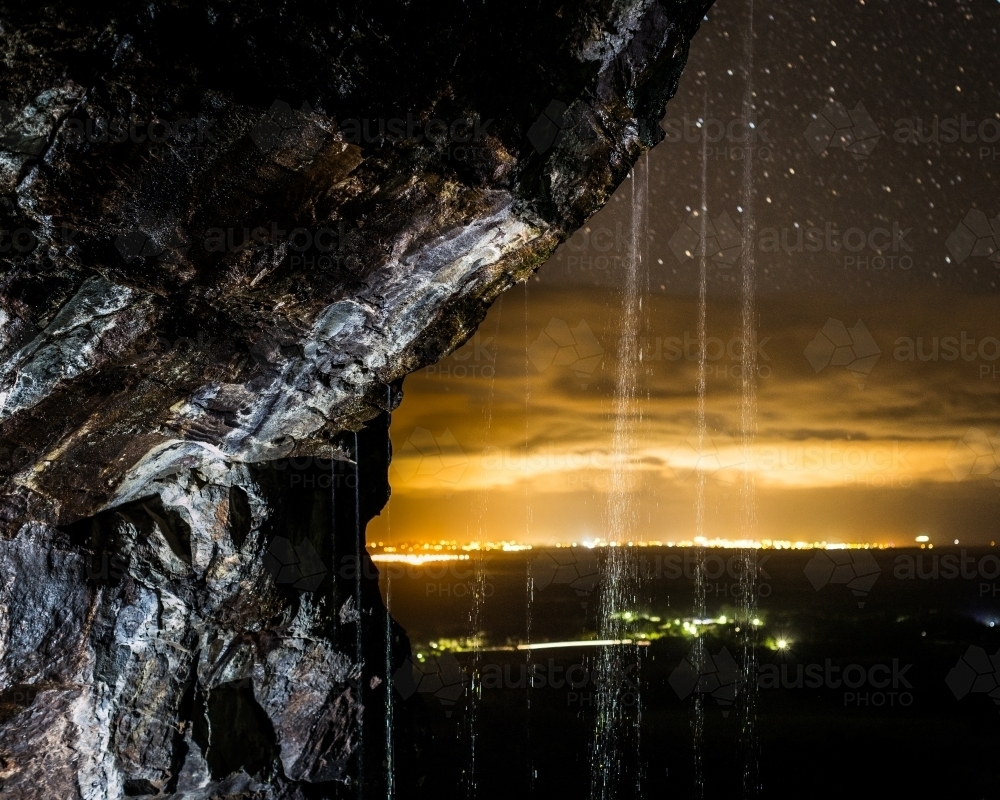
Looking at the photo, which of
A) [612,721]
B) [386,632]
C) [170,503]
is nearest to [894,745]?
[612,721]

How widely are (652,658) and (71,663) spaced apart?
133 ft

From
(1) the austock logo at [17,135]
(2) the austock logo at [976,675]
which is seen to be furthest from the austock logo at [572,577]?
(1) the austock logo at [17,135]

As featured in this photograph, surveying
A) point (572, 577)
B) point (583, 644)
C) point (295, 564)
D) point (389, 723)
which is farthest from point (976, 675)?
point (572, 577)

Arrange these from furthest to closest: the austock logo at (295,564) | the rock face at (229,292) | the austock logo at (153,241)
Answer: the austock logo at (295,564) < the austock logo at (153,241) < the rock face at (229,292)

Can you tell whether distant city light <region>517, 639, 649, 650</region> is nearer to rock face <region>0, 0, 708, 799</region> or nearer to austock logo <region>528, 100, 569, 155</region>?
rock face <region>0, 0, 708, 799</region>

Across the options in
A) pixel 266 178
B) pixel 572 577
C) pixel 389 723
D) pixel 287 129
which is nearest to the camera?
pixel 287 129

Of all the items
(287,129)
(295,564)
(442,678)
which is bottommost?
(442,678)

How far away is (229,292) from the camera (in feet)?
20.5

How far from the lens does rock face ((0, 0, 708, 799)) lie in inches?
188

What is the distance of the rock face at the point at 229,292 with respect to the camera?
4.77 metres

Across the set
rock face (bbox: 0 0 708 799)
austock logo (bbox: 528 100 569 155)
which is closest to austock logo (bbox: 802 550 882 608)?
rock face (bbox: 0 0 708 799)

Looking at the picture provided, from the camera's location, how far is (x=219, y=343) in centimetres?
688

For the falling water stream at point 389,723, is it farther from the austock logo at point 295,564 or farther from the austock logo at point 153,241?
the austock logo at point 153,241

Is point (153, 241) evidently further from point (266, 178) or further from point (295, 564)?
point (295, 564)
